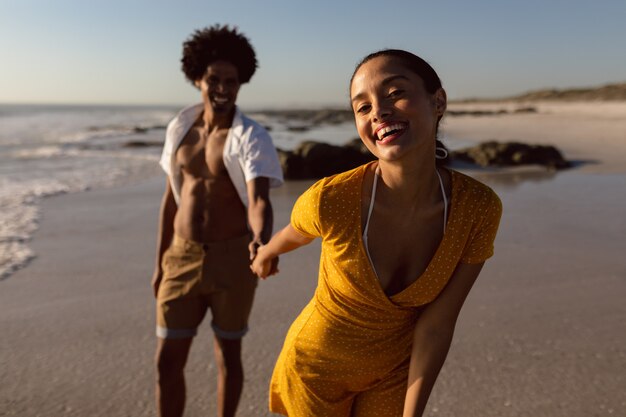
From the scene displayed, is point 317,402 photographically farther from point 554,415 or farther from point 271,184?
point 554,415

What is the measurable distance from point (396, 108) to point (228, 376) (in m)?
1.96

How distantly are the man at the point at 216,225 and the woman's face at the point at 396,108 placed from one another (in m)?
1.22

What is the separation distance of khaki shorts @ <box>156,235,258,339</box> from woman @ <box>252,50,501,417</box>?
48.9 inches

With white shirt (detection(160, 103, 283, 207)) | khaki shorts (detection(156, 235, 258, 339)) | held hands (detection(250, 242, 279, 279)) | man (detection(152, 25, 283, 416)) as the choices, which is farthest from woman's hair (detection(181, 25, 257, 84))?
held hands (detection(250, 242, 279, 279))

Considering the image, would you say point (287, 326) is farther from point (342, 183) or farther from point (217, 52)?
point (342, 183)

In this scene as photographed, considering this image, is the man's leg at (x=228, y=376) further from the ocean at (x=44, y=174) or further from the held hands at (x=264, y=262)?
the ocean at (x=44, y=174)

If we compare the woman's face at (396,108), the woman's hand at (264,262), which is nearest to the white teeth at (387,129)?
the woman's face at (396,108)

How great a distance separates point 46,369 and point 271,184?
82.6 inches

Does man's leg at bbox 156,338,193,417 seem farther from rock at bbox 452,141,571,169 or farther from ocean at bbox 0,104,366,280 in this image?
rock at bbox 452,141,571,169

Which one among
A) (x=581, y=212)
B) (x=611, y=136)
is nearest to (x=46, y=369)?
(x=581, y=212)

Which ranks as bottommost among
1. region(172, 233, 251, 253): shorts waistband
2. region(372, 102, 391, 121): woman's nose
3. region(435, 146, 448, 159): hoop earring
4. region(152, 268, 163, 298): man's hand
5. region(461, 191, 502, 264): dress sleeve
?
region(152, 268, 163, 298): man's hand

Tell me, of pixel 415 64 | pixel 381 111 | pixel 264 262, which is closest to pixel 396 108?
pixel 381 111

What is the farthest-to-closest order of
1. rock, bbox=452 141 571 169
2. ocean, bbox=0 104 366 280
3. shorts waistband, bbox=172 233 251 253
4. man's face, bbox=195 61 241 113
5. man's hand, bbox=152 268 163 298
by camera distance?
rock, bbox=452 141 571 169
ocean, bbox=0 104 366 280
man's hand, bbox=152 268 163 298
man's face, bbox=195 61 241 113
shorts waistband, bbox=172 233 251 253

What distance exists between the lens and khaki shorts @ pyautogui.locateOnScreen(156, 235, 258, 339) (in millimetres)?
3090
